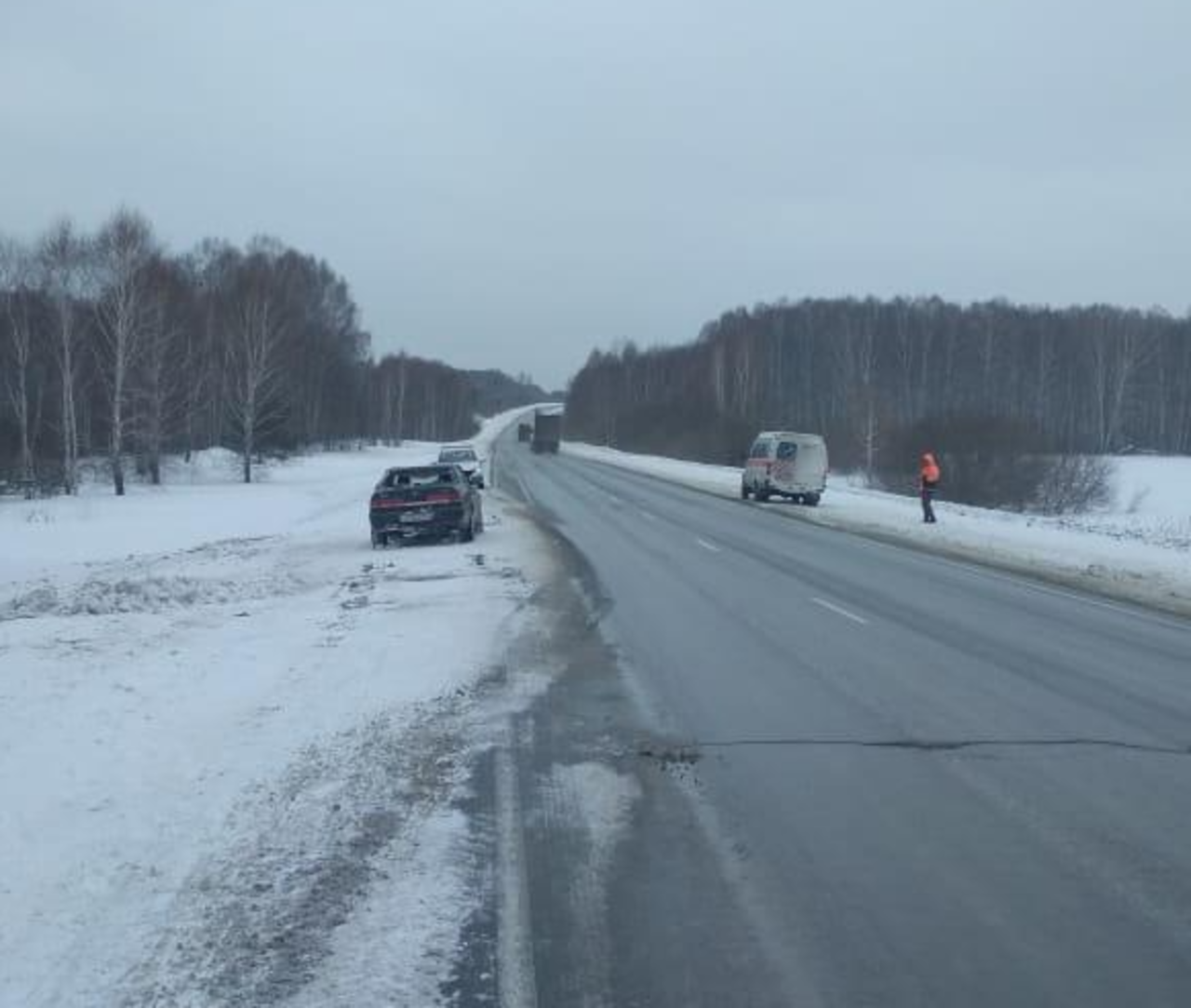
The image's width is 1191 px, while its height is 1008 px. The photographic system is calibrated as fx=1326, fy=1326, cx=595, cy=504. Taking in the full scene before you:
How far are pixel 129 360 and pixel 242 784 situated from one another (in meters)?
45.6

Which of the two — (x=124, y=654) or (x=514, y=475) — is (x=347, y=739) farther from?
(x=514, y=475)

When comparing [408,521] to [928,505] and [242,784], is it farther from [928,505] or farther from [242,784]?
[242,784]

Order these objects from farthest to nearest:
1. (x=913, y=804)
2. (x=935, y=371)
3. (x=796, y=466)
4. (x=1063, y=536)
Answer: (x=935, y=371) < (x=796, y=466) < (x=1063, y=536) < (x=913, y=804)

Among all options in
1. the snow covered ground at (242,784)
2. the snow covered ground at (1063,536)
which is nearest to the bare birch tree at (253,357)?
the snow covered ground at (1063,536)

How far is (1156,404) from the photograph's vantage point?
10925 cm

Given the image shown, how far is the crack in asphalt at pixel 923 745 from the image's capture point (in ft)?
28.5

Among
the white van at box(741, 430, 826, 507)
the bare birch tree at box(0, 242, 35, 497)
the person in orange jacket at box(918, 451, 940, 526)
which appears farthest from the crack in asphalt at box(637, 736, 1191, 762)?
the bare birch tree at box(0, 242, 35, 497)

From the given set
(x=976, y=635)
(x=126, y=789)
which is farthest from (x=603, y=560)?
(x=126, y=789)

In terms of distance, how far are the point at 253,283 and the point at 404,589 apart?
152ft

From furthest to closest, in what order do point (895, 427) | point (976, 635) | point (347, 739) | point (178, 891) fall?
1. point (895, 427)
2. point (976, 635)
3. point (347, 739)
4. point (178, 891)

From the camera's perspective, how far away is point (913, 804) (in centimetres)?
733

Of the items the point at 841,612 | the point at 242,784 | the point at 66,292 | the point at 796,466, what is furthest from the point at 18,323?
the point at 242,784

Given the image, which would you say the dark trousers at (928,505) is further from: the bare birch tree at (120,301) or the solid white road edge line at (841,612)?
the bare birch tree at (120,301)

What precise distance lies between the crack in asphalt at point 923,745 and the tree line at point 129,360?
41166 millimetres
